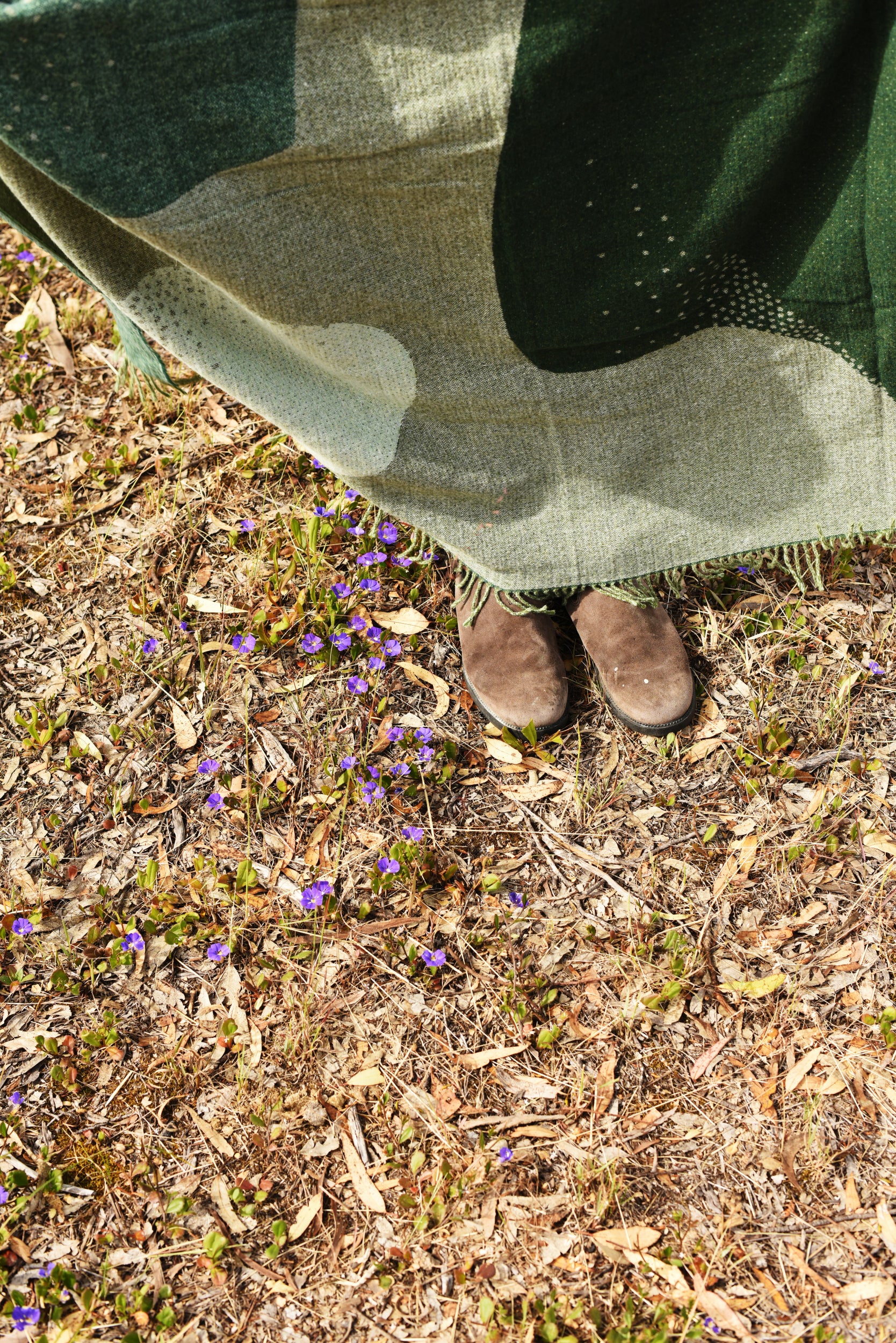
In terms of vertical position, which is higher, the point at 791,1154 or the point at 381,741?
the point at 381,741

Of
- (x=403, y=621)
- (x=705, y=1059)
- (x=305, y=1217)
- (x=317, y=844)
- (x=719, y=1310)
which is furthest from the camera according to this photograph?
(x=403, y=621)

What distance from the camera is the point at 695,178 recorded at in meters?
1.48

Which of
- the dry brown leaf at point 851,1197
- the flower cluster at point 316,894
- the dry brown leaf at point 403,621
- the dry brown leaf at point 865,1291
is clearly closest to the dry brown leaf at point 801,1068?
the dry brown leaf at point 851,1197

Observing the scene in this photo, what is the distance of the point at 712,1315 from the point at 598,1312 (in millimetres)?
155

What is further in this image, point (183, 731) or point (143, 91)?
point (183, 731)

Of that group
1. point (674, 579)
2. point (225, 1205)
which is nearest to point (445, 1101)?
point (225, 1205)

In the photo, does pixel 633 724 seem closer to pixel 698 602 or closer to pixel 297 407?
pixel 698 602

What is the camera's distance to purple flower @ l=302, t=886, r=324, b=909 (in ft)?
5.38

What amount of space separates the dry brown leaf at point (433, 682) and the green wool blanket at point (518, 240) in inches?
9.0

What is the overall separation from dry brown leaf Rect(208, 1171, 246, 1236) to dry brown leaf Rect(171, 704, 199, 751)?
770mm

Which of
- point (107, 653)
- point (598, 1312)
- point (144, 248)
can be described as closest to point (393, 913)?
point (598, 1312)

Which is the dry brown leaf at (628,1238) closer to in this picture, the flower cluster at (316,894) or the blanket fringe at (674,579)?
the flower cluster at (316,894)

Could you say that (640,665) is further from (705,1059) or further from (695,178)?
(695,178)

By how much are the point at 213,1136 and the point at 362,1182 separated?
0.79ft
